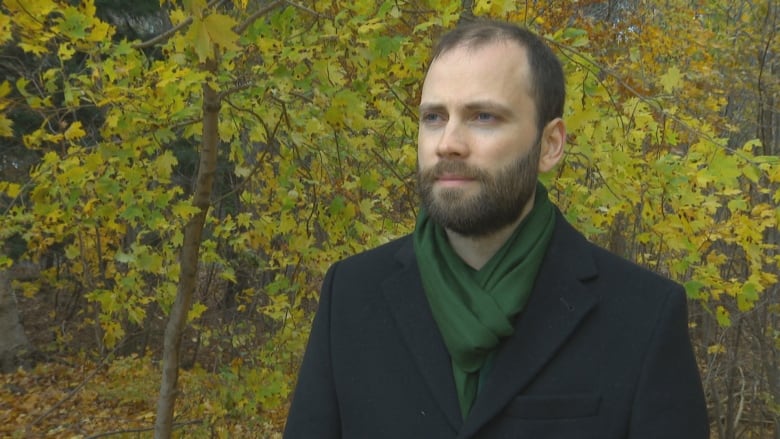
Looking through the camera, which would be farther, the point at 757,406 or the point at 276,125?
the point at 757,406

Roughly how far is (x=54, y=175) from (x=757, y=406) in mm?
7975

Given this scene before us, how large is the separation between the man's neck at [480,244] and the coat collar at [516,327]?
120mm

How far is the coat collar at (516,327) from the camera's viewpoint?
5.14ft

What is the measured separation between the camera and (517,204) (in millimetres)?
1655

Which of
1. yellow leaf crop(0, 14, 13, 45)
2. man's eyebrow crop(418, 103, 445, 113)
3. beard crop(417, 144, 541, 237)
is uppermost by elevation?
yellow leaf crop(0, 14, 13, 45)

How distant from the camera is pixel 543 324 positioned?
64.6 inches

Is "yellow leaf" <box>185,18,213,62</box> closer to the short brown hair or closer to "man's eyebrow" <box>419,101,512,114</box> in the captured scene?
the short brown hair

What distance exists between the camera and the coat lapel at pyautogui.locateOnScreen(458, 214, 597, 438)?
1558mm

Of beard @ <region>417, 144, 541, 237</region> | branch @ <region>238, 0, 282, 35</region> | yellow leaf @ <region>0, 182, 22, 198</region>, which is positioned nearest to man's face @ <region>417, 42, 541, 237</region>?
beard @ <region>417, 144, 541, 237</region>

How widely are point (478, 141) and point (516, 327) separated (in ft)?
1.38

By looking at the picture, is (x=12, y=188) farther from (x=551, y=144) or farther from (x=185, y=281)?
(x=551, y=144)

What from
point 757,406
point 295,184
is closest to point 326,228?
point 295,184

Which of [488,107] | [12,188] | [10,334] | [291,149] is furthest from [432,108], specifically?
[10,334]

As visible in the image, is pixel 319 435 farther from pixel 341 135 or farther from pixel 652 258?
pixel 652 258
